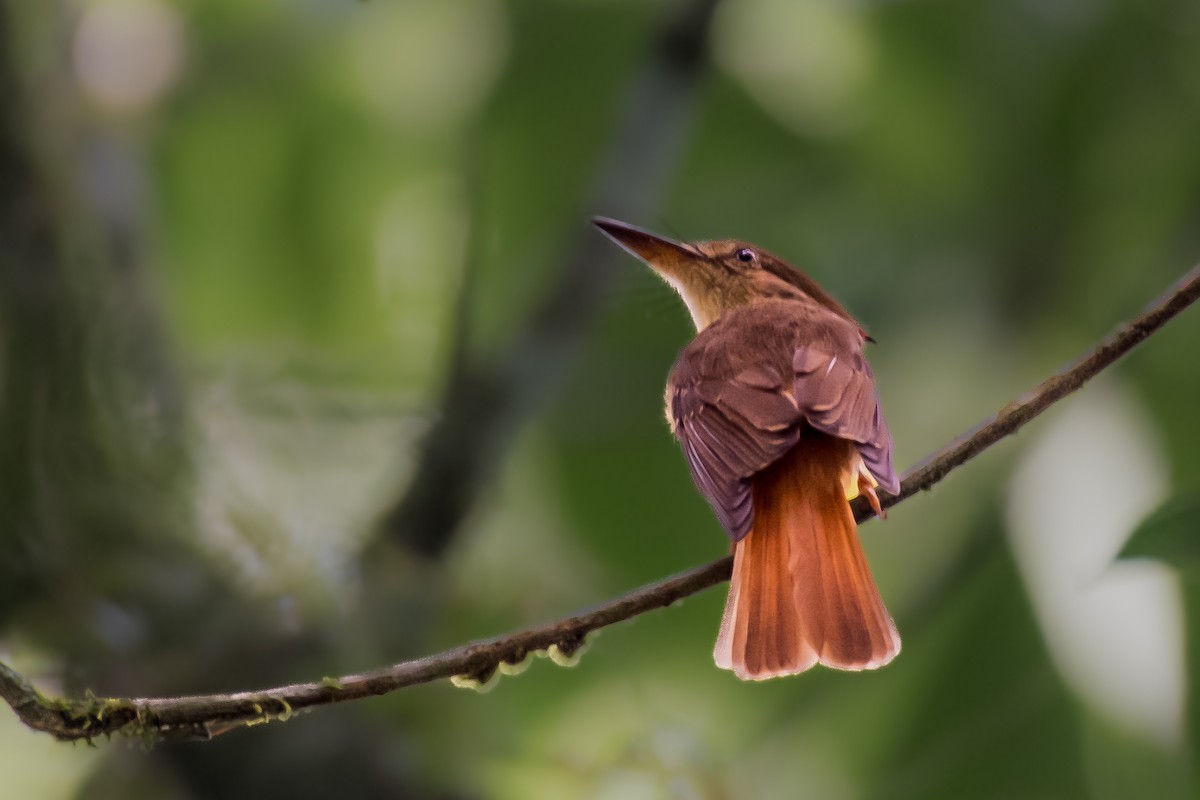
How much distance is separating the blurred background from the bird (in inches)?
29.8

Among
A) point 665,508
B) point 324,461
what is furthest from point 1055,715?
point 324,461

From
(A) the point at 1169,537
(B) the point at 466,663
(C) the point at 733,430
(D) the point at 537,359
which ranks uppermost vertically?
(D) the point at 537,359

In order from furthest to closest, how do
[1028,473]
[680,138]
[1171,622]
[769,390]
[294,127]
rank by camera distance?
[294,127] → [1028,473] → [680,138] → [1171,622] → [769,390]

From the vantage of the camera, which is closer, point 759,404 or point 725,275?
point 759,404

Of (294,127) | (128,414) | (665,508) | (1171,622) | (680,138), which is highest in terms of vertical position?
(294,127)

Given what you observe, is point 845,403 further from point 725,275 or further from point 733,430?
point 725,275

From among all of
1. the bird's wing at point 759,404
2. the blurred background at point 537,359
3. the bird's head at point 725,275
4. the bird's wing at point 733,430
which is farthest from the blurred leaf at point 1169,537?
the bird's head at point 725,275

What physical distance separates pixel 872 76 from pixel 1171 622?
87.2 inches

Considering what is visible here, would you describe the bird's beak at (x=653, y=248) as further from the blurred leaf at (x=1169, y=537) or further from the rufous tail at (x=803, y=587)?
the blurred leaf at (x=1169, y=537)

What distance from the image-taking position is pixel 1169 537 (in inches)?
62.4

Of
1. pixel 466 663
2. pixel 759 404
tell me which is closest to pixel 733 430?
pixel 759 404

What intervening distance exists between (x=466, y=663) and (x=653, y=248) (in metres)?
1.43

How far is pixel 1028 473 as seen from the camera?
386cm

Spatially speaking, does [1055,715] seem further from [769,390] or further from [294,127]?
[294,127]
